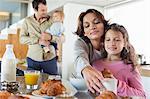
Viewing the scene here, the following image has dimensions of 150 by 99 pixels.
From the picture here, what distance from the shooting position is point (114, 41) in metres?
1.40

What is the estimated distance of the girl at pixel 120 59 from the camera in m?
1.36

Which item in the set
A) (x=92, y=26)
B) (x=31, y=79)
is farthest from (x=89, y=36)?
(x=31, y=79)

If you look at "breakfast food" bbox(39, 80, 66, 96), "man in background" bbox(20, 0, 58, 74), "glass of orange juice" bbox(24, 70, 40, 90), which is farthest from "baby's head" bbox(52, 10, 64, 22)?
"breakfast food" bbox(39, 80, 66, 96)

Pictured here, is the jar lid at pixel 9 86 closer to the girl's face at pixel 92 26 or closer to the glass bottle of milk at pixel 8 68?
the glass bottle of milk at pixel 8 68

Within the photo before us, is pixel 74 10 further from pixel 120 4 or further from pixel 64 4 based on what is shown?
pixel 120 4

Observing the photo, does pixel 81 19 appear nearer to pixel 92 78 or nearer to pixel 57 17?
pixel 92 78

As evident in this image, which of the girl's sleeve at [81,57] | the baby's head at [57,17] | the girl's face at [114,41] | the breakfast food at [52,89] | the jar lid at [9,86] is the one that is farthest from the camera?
the baby's head at [57,17]

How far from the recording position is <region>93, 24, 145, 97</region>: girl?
136cm

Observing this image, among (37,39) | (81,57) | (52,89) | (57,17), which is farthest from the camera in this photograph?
(57,17)

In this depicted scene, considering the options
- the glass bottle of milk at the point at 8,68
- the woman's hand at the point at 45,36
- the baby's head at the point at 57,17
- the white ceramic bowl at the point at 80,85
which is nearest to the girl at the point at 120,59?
the white ceramic bowl at the point at 80,85

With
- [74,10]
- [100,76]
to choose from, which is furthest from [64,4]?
[100,76]

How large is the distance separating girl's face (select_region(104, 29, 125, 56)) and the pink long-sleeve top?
85 mm

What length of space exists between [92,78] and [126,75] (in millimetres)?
312

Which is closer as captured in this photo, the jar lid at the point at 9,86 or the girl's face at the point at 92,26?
the jar lid at the point at 9,86
